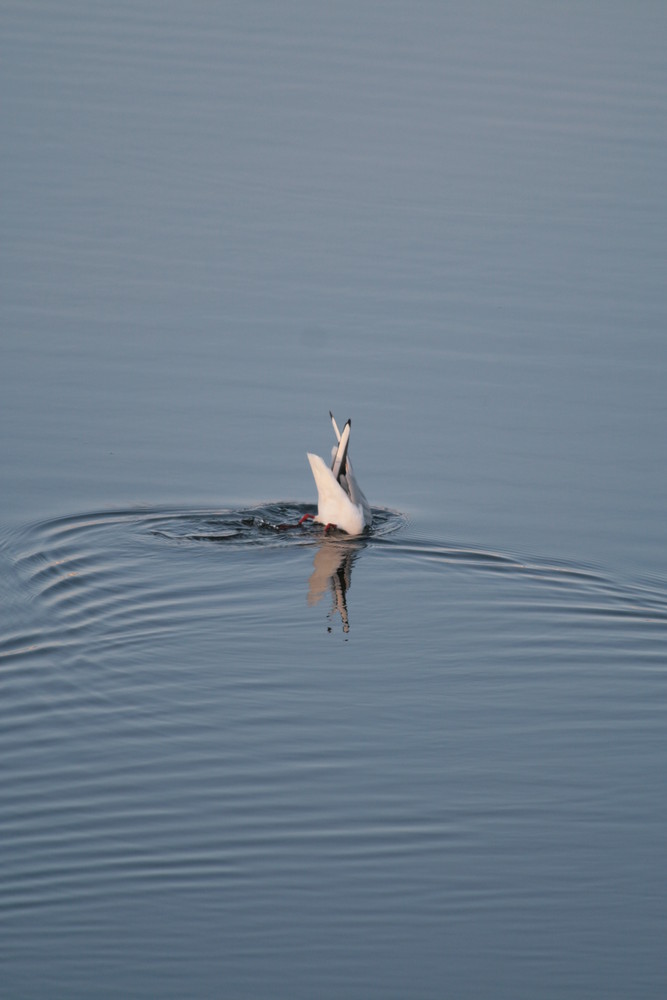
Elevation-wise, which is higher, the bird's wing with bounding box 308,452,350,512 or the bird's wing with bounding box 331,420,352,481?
the bird's wing with bounding box 331,420,352,481

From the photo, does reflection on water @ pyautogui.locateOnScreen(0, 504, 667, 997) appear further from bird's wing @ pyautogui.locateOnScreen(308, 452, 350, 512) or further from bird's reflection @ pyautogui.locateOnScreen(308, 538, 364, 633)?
bird's wing @ pyautogui.locateOnScreen(308, 452, 350, 512)

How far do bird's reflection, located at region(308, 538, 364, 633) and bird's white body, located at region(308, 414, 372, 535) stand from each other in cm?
13

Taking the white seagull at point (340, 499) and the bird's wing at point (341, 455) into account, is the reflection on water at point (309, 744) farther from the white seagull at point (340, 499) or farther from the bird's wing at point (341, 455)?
the bird's wing at point (341, 455)

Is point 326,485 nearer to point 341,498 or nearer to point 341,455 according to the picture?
point 341,498

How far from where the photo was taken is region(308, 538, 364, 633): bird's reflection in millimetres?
10914

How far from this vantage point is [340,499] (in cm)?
1205

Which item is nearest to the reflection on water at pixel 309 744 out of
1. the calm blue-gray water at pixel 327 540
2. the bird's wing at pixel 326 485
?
the calm blue-gray water at pixel 327 540

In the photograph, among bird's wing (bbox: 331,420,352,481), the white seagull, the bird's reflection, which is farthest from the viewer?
bird's wing (bbox: 331,420,352,481)

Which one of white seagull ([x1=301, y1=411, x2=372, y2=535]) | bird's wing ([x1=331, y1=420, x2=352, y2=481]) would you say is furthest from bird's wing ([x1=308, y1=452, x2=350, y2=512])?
bird's wing ([x1=331, y1=420, x2=352, y2=481])

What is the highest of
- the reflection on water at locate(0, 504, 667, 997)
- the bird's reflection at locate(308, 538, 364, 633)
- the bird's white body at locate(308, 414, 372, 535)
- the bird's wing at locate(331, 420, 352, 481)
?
the bird's wing at locate(331, 420, 352, 481)

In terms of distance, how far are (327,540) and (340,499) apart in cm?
37

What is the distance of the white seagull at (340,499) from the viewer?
1204 cm

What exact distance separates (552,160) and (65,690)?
48.8ft

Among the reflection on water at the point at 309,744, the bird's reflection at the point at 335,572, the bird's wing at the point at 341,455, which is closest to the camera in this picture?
the reflection on water at the point at 309,744
